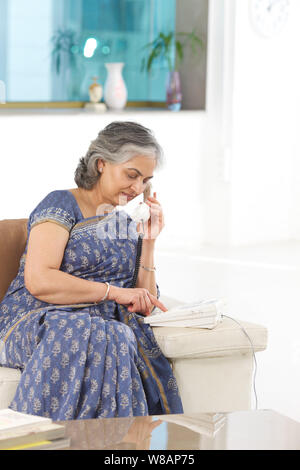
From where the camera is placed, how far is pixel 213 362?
2555mm

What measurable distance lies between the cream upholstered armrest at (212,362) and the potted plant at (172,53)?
13.9ft

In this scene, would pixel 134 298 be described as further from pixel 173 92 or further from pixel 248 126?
pixel 173 92

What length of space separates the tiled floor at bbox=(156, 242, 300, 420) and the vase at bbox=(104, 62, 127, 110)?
117 centimetres

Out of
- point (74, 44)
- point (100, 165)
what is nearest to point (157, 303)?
point (100, 165)

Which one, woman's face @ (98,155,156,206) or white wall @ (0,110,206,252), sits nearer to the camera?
woman's face @ (98,155,156,206)

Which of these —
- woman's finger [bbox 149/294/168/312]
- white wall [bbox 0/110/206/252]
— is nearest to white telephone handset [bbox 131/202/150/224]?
woman's finger [bbox 149/294/168/312]

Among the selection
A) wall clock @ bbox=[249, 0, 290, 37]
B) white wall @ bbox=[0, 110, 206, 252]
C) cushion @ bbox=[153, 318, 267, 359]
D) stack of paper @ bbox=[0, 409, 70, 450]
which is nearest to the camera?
stack of paper @ bbox=[0, 409, 70, 450]

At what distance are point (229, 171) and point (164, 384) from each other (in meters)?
4.18

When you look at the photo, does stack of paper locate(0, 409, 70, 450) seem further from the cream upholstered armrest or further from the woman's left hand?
the woman's left hand

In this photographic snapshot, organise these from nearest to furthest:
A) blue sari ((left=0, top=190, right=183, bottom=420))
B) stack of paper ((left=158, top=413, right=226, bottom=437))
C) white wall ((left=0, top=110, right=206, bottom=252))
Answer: stack of paper ((left=158, top=413, right=226, bottom=437))
blue sari ((left=0, top=190, right=183, bottom=420))
white wall ((left=0, top=110, right=206, bottom=252))

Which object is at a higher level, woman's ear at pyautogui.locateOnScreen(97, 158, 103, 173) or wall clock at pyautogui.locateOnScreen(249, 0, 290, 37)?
wall clock at pyautogui.locateOnScreen(249, 0, 290, 37)

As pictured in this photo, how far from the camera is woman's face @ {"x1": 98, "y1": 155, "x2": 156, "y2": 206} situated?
2711 millimetres

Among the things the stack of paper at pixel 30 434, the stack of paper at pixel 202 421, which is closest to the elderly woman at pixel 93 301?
the stack of paper at pixel 202 421

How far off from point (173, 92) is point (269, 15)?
0.92 metres
